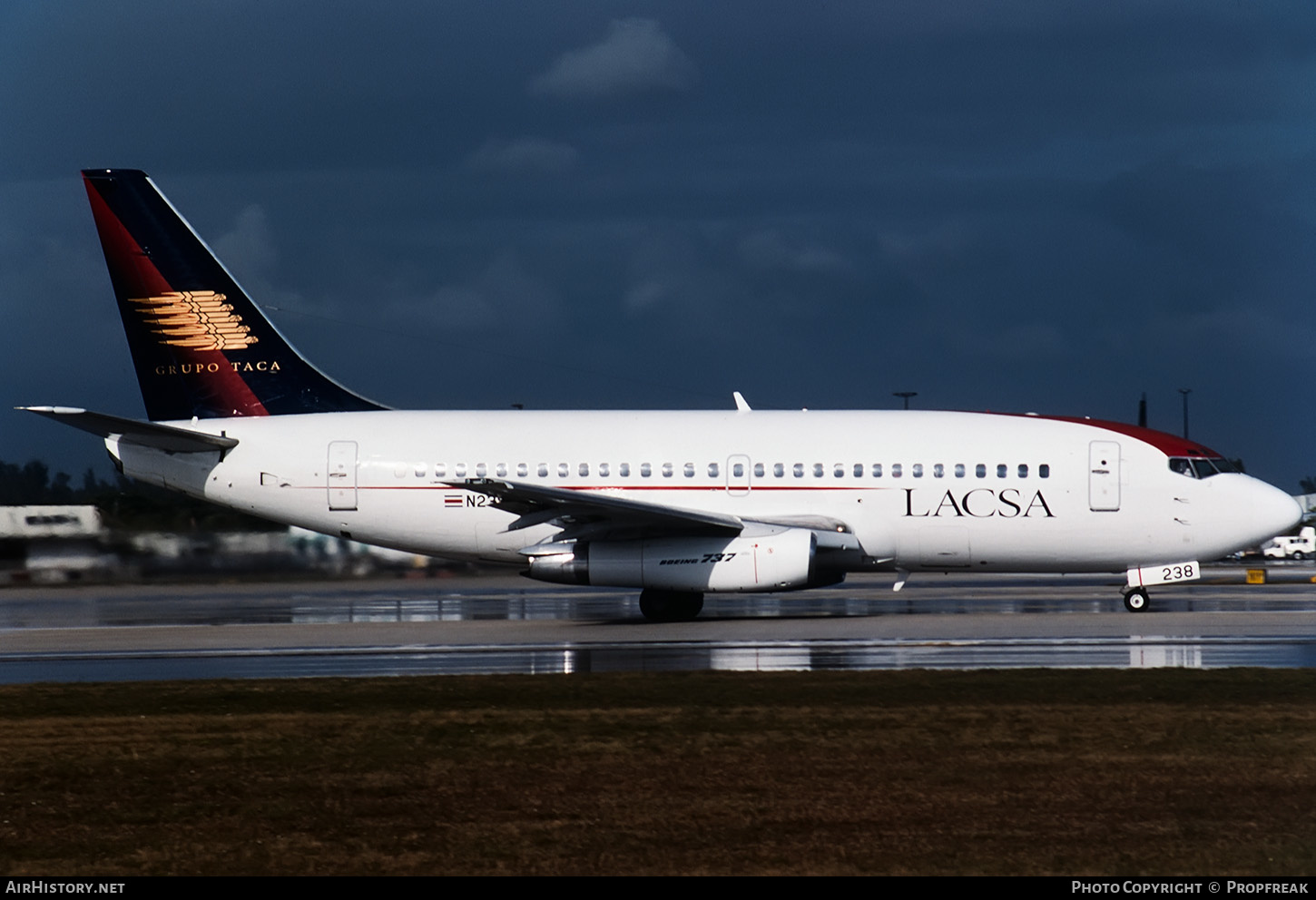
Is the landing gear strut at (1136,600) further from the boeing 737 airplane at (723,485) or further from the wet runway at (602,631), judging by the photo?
the wet runway at (602,631)

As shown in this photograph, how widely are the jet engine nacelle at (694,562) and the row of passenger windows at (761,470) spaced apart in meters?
1.75

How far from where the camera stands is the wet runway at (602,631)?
1855cm

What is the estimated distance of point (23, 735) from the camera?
1345 cm

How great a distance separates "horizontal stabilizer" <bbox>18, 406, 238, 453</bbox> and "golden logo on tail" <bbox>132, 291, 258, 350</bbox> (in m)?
2.17

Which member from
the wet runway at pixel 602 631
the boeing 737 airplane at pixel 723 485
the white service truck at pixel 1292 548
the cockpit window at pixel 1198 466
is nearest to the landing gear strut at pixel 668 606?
the boeing 737 airplane at pixel 723 485

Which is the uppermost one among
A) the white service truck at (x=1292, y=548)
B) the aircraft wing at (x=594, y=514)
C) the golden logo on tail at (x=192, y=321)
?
the golden logo on tail at (x=192, y=321)

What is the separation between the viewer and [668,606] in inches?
1003

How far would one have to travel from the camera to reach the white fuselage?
2570 cm

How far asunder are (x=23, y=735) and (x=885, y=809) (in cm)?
841

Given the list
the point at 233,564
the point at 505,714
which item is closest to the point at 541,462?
the point at 233,564

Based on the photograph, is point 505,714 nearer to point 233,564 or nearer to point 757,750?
point 757,750

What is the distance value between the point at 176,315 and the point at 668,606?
1137 cm

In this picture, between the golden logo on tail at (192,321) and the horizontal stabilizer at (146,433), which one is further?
the golden logo on tail at (192,321)
